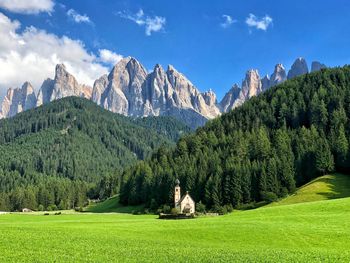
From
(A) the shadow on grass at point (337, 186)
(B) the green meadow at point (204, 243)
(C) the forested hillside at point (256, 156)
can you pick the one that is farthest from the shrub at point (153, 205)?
(B) the green meadow at point (204, 243)

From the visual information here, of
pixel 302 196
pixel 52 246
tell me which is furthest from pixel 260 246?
pixel 302 196

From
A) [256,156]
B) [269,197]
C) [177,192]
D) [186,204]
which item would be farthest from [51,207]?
[269,197]

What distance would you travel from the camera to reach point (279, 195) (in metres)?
118

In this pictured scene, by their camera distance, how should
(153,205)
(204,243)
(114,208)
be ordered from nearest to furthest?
(204,243) → (153,205) → (114,208)

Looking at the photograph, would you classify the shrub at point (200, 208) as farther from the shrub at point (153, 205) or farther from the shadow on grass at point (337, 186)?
the shadow on grass at point (337, 186)

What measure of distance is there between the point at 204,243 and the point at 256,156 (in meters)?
102

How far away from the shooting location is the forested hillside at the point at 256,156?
123250 mm

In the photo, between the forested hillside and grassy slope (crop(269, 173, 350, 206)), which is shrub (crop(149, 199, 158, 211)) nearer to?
the forested hillside

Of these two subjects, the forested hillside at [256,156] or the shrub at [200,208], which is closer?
the shrub at [200,208]

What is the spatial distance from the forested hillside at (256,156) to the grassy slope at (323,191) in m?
8.43

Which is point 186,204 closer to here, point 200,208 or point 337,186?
point 200,208

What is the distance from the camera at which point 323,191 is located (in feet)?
343

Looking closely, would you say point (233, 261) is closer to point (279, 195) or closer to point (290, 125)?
point (279, 195)

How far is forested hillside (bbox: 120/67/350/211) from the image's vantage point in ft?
404
